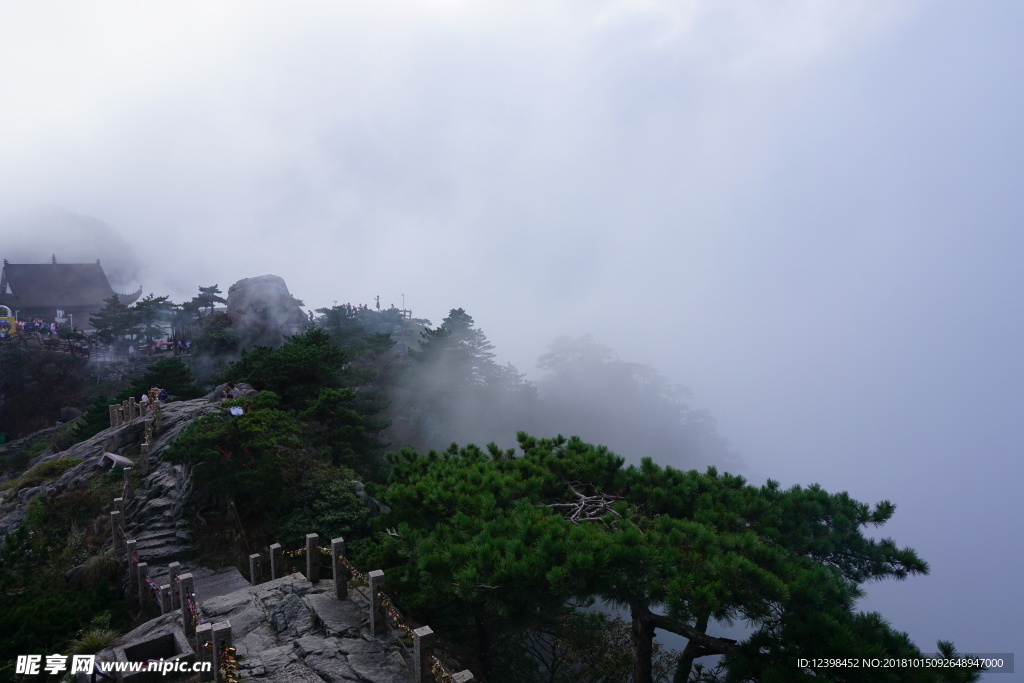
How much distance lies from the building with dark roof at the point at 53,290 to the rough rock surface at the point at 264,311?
30.0 ft

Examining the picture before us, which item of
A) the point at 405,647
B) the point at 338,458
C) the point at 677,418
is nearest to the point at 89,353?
the point at 338,458

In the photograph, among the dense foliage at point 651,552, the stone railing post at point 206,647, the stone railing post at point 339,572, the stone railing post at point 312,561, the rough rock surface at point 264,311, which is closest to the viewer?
the dense foliage at point 651,552

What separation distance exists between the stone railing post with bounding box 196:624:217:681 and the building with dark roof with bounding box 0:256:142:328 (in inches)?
1713

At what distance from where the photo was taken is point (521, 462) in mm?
7996

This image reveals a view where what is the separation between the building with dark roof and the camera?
39438mm

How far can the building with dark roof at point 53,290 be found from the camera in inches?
1553

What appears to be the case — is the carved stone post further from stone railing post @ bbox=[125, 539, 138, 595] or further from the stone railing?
the stone railing

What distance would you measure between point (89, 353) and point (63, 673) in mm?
35393

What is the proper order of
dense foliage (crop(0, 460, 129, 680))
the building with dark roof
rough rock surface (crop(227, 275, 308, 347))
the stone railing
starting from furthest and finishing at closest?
rough rock surface (crop(227, 275, 308, 347))
the building with dark roof
dense foliage (crop(0, 460, 129, 680))
the stone railing

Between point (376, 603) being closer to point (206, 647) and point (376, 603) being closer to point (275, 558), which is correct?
point (206, 647)

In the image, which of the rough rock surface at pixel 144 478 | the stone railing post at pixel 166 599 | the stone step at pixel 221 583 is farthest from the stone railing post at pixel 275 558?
the rough rock surface at pixel 144 478

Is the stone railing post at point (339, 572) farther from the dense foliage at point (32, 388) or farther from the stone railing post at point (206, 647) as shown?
the dense foliage at point (32, 388)

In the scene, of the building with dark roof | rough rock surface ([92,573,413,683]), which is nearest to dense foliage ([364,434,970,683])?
rough rock surface ([92,573,413,683])

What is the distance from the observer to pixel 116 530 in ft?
38.2
